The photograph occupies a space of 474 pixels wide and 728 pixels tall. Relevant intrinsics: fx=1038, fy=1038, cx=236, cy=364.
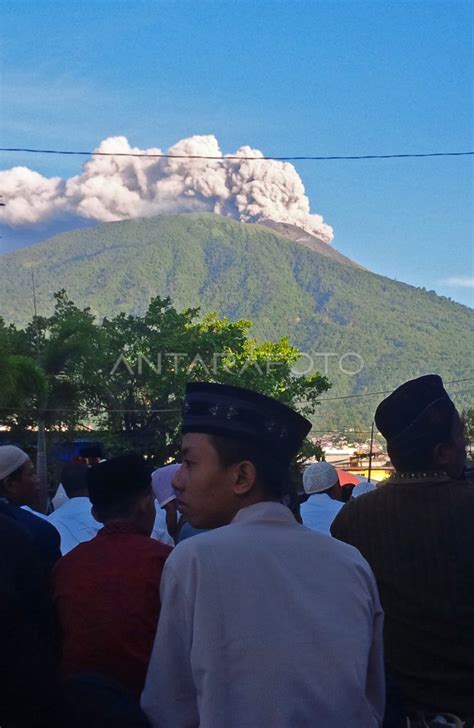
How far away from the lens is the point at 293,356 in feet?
189

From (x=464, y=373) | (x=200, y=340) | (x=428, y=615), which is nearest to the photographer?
(x=428, y=615)

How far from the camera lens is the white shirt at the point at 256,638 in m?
1.90

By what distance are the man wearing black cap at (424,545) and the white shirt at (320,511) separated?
356 centimetres

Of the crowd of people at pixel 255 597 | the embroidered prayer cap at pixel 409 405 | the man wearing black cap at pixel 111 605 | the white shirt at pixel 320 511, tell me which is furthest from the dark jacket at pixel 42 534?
the white shirt at pixel 320 511

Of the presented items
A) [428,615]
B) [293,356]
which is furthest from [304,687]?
[293,356]

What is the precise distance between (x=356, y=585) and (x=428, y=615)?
2.17 ft

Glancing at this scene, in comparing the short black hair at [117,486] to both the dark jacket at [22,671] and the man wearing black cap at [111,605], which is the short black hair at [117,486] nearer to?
the man wearing black cap at [111,605]

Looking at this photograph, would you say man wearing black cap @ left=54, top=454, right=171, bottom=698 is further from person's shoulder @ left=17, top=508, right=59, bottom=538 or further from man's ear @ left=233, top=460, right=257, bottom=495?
person's shoulder @ left=17, top=508, right=59, bottom=538

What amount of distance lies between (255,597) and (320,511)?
4.76 metres

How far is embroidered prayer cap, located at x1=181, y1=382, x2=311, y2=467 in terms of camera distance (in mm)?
2162

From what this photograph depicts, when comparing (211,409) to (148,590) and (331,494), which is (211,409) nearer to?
(148,590)

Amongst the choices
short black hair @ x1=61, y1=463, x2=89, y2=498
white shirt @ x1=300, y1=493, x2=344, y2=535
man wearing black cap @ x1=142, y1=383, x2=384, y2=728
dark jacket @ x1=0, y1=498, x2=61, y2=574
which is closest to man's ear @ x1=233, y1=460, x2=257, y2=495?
man wearing black cap @ x1=142, y1=383, x2=384, y2=728

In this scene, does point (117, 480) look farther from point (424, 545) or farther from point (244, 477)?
point (244, 477)

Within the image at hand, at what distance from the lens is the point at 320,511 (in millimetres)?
6625
